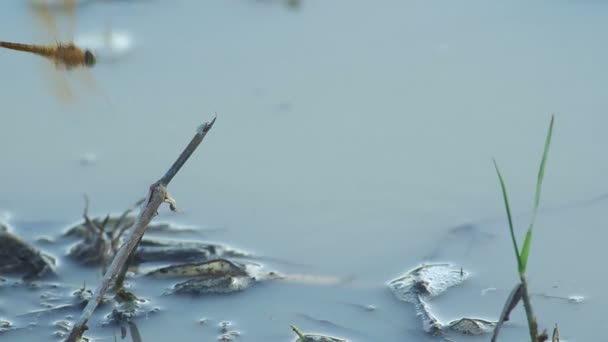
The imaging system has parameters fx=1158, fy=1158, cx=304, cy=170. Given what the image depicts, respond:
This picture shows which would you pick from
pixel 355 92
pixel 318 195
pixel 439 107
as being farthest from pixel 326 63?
pixel 318 195

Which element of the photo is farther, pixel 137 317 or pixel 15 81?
pixel 15 81

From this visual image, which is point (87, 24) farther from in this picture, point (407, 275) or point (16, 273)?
point (407, 275)

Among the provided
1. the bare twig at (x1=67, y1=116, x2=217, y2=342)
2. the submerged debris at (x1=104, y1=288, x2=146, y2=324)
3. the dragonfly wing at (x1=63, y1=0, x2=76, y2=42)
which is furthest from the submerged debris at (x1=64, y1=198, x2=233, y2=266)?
the dragonfly wing at (x1=63, y1=0, x2=76, y2=42)

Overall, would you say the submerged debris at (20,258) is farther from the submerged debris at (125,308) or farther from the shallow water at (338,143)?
the submerged debris at (125,308)

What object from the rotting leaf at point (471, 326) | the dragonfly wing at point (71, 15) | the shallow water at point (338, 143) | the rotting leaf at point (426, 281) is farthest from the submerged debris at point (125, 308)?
the dragonfly wing at point (71, 15)

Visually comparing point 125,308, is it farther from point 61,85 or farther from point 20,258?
point 61,85
